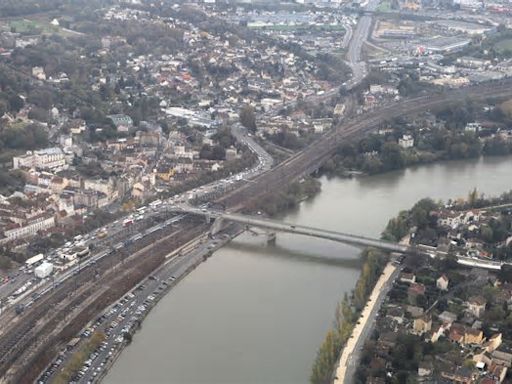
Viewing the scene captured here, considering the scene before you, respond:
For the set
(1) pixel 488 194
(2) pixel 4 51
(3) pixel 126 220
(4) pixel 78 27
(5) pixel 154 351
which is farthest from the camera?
(4) pixel 78 27

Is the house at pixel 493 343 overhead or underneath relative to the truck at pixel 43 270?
underneath

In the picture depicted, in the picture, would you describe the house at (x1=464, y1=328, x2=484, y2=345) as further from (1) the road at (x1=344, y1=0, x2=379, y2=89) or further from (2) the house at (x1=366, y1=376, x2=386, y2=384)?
(1) the road at (x1=344, y1=0, x2=379, y2=89)

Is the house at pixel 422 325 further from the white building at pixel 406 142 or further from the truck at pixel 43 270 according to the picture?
the white building at pixel 406 142

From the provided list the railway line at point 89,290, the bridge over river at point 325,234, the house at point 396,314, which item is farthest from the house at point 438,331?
the railway line at point 89,290

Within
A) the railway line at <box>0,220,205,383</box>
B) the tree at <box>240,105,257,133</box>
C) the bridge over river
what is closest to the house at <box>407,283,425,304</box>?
the bridge over river

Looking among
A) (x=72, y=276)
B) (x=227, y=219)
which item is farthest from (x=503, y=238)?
(x=72, y=276)

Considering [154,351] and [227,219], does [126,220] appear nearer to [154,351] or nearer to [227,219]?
[227,219]
